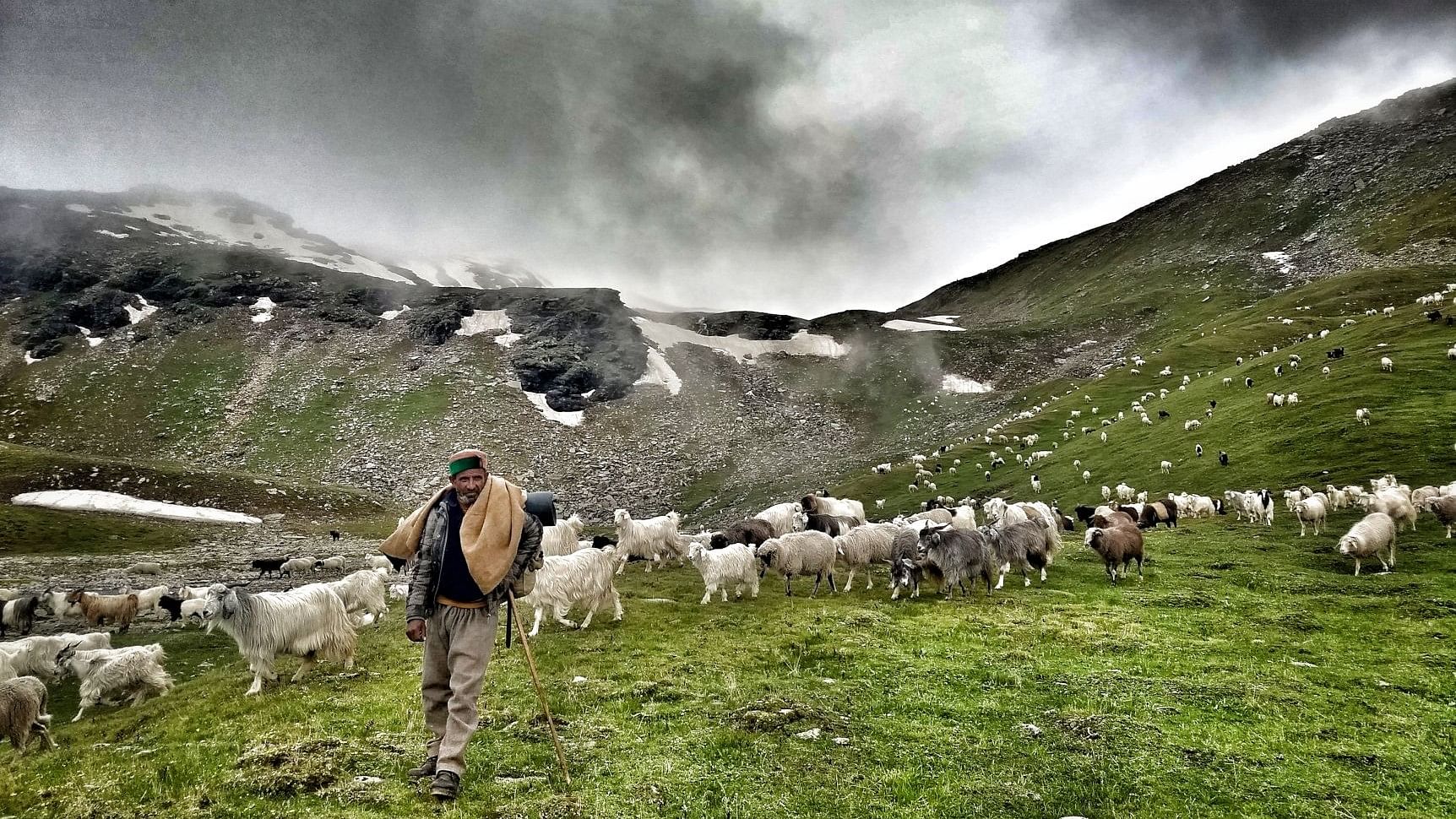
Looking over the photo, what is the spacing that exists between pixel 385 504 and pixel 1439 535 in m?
75.6

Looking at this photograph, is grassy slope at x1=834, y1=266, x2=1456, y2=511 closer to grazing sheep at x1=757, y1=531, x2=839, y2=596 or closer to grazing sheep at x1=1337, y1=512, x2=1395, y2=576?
grazing sheep at x1=1337, y1=512, x2=1395, y2=576

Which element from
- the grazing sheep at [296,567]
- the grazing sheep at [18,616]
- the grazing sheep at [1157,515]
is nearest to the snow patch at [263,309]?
the grazing sheep at [296,567]

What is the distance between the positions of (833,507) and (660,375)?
63.7m

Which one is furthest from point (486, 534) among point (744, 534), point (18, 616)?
point (18, 616)

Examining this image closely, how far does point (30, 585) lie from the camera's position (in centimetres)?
2802

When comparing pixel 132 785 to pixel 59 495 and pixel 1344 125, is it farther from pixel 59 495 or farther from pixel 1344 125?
pixel 1344 125

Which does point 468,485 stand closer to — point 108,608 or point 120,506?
point 108,608

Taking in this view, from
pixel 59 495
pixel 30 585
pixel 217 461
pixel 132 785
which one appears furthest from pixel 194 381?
pixel 132 785

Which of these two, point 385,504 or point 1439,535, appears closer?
point 1439,535

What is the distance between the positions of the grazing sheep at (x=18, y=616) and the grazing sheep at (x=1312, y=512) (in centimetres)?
4818

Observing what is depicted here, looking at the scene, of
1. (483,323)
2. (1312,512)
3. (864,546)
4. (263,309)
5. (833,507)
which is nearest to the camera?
(864,546)

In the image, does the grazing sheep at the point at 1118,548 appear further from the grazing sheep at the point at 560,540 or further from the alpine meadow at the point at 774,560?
the grazing sheep at the point at 560,540

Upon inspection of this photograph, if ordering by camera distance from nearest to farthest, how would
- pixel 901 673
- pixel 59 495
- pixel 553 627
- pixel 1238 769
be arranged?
pixel 1238 769
pixel 901 673
pixel 553 627
pixel 59 495

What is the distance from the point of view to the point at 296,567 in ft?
110
